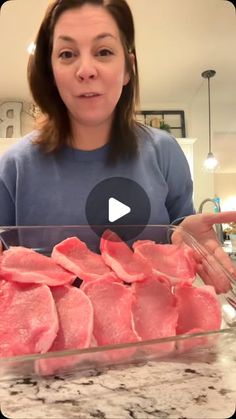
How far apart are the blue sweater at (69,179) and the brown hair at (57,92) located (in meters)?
0.02

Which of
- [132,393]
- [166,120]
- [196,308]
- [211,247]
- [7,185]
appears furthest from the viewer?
[166,120]

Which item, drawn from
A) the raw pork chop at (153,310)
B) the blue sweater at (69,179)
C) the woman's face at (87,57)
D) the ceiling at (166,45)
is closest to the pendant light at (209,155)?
the ceiling at (166,45)

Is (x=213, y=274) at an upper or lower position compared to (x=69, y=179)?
lower

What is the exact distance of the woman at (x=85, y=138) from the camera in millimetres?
560

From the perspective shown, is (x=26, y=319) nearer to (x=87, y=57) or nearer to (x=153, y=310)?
(x=153, y=310)

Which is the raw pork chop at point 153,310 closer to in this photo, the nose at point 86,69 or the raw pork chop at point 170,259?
the raw pork chop at point 170,259

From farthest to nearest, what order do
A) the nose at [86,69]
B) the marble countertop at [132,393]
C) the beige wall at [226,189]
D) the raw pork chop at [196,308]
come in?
the beige wall at [226,189], the nose at [86,69], the raw pork chop at [196,308], the marble countertop at [132,393]

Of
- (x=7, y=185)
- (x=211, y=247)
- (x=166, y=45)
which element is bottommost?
(x=211, y=247)

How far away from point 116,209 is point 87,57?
255mm

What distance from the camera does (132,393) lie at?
0.29 metres

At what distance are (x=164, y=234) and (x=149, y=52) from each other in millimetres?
350

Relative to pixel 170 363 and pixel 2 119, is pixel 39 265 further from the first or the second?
pixel 2 119

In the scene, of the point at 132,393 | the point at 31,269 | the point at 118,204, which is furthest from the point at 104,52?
the point at 132,393

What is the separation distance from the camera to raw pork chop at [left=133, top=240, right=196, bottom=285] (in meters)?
0.46
